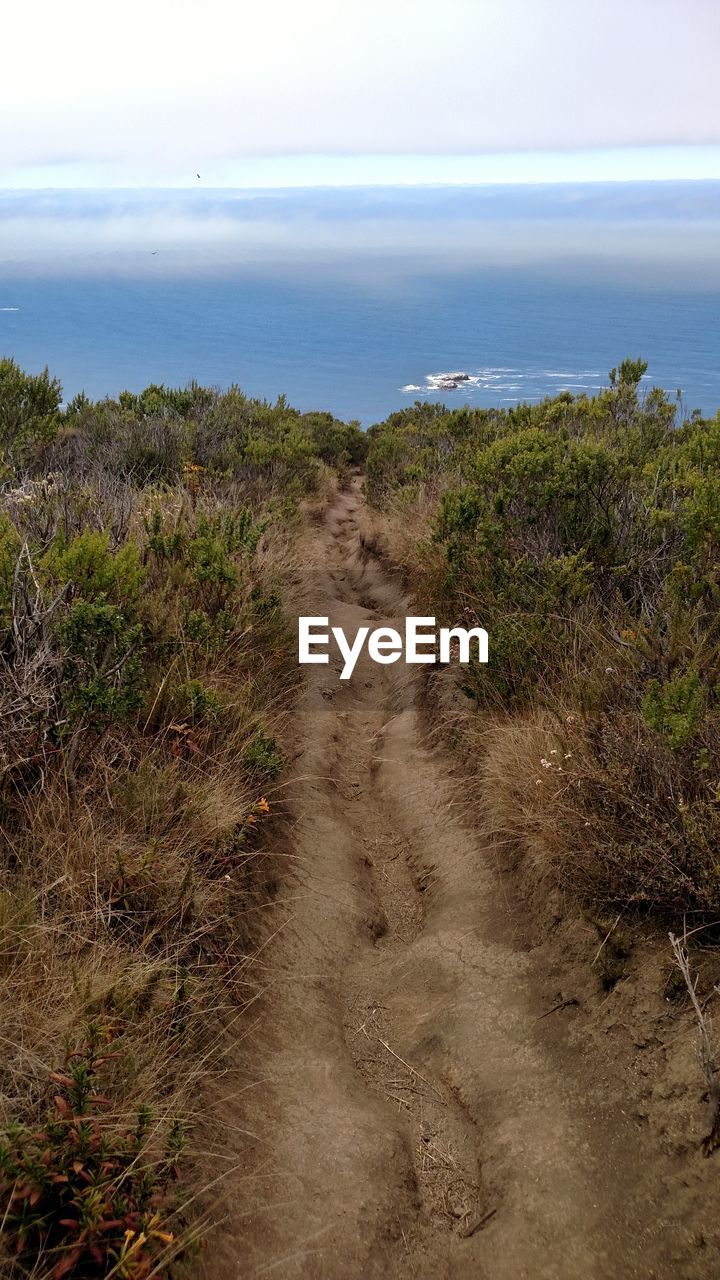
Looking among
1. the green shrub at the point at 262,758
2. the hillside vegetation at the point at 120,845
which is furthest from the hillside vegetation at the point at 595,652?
the hillside vegetation at the point at 120,845

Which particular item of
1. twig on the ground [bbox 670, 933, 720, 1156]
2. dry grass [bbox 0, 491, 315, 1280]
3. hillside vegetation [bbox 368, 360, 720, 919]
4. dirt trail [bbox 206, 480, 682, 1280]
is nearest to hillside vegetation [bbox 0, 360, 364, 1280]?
dry grass [bbox 0, 491, 315, 1280]

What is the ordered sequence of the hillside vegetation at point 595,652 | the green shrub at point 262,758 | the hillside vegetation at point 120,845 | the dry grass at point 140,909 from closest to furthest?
1. the hillside vegetation at point 120,845
2. the dry grass at point 140,909
3. the hillside vegetation at point 595,652
4. the green shrub at point 262,758

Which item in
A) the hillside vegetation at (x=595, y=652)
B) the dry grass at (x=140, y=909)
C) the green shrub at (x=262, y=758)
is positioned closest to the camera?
the dry grass at (x=140, y=909)

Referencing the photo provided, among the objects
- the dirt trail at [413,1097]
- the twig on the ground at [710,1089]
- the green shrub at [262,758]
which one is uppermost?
the green shrub at [262,758]

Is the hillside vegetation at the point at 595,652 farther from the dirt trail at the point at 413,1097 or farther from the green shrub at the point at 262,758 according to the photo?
the green shrub at the point at 262,758

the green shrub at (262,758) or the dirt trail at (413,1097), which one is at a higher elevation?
the green shrub at (262,758)

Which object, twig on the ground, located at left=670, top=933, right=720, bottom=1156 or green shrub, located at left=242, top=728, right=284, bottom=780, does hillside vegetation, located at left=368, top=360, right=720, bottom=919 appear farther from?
green shrub, located at left=242, top=728, right=284, bottom=780

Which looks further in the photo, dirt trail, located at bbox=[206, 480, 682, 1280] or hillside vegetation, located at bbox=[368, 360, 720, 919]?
hillside vegetation, located at bbox=[368, 360, 720, 919]

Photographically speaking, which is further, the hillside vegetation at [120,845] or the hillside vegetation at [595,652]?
the hillside vegetation at [595,652]
